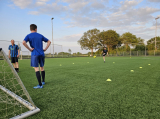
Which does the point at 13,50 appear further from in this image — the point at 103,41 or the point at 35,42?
the point at 103,41

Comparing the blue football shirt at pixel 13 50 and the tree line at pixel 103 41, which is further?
the tree line at pixel 103 41

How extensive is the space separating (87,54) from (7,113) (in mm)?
51974

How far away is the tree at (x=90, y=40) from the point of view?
176 feet

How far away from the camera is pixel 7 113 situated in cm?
193

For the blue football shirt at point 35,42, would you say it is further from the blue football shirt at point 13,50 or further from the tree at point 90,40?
the tree at point 90,40

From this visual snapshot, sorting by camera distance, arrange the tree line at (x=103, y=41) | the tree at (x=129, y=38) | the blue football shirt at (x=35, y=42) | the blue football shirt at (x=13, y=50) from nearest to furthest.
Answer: the blue football shirt at (x=35, y=42), the blue football shirt at (x=13, y=50), the tree line at (x=103, y=41), the tree at (x=129, y=38)

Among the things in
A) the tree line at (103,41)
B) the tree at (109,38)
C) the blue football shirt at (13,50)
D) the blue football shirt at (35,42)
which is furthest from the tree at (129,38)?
the blue football shirt at (35,42)

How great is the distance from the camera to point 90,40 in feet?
178

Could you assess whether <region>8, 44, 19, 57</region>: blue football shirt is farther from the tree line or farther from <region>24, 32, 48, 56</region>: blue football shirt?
the tree line

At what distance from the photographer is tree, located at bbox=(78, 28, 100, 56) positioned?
53.7 meters

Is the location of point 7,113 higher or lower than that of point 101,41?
lower

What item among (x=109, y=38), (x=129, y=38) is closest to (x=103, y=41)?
(x=109, y=38)

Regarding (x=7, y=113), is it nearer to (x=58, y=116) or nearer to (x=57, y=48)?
(x=58, y=116)

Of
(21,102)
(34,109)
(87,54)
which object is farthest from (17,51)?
(87,54)
